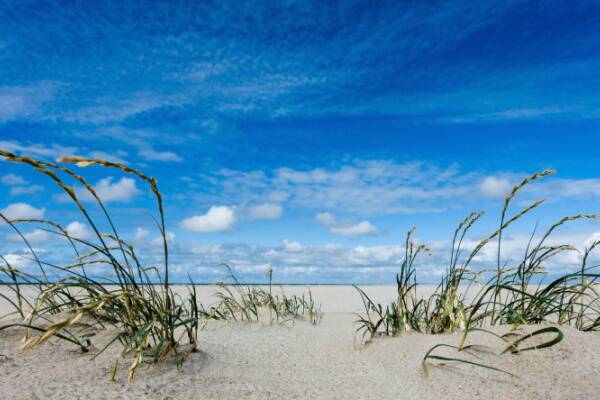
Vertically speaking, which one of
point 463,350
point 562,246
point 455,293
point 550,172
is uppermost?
point 550,172

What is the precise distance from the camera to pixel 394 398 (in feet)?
5.42

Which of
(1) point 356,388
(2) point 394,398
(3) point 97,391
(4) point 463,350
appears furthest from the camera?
(4) point 463,350

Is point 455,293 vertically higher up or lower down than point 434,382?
higher up

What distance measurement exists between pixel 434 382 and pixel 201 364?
0.91m

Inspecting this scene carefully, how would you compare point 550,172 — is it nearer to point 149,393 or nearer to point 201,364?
point 201,364

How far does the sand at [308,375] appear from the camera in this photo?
5.21 ft

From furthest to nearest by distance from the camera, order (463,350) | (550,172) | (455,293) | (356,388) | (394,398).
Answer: (455,293), (550,172), (463,350), (356,388), (394,398)

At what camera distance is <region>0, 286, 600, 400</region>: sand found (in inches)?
62.5

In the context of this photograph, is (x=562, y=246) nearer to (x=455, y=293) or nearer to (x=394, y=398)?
(x=455, y=293)

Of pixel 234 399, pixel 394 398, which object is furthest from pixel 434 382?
pixel 234 399

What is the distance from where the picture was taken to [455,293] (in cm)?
267

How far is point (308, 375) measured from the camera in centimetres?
192

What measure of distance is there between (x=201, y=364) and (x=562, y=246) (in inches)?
84.7

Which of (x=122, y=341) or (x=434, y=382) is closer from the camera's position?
(x=434, y=382)
